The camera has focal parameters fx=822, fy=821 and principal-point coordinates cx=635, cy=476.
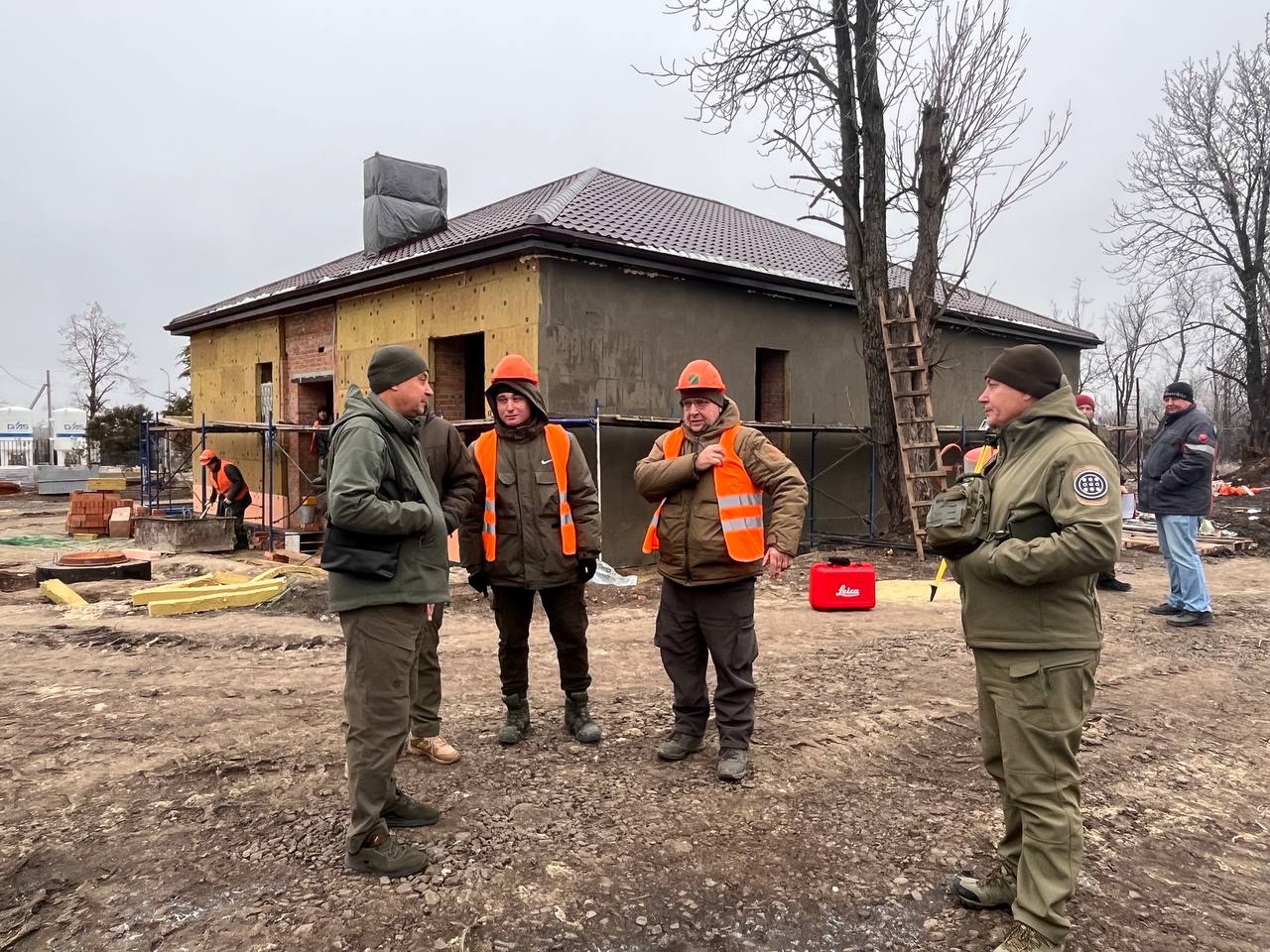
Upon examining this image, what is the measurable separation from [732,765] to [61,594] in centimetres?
768

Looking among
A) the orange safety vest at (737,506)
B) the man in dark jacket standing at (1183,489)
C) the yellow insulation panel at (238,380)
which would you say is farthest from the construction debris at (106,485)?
the man in dark jacket standing at (1183,489)

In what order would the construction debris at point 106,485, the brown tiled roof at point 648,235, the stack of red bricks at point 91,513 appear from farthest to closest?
the construction debris at point 106,485
the stack of red bricks at point 91,513
the brown tiled roof at point 648,235

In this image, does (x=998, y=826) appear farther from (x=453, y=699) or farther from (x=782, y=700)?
(x=453, y=699)

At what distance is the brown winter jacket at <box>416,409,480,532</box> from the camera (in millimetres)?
3771

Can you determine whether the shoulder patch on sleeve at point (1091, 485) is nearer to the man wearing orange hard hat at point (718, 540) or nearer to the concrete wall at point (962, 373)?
the man wearing orange hard hat at point (718, 540)

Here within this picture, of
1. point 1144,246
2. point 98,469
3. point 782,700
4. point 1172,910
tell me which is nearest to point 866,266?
point 782,700

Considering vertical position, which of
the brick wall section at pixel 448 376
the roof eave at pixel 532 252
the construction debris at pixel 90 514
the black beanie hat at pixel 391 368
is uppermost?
the roof eave at pixel 532 252

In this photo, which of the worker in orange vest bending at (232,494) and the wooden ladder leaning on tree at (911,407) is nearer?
the wooden ladder leaning on tree at (911,407)

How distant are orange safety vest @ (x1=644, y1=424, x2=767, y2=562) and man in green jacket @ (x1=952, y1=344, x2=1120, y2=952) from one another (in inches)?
47.6

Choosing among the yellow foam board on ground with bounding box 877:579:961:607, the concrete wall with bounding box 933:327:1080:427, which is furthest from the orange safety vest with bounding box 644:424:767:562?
the concrete wall with bounding box 933:327:1080:427

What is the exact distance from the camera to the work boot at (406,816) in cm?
326

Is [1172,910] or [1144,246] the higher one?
[1144,246]

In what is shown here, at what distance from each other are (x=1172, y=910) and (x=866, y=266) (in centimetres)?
992

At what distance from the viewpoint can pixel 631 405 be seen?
34.0ft
